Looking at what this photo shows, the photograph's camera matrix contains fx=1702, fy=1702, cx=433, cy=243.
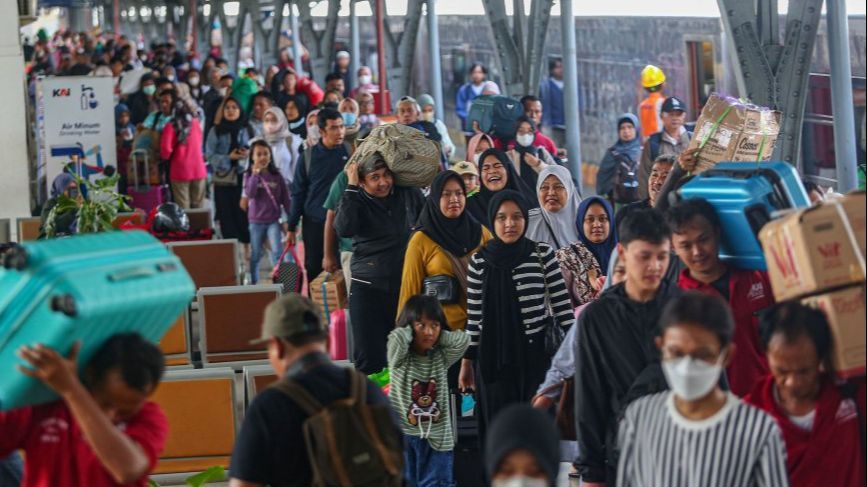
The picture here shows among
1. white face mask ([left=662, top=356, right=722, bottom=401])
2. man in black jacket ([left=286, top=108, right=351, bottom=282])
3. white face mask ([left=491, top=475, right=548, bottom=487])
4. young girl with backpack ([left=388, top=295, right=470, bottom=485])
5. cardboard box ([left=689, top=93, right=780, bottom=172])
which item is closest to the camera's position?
white face mask ([left=491, top=475, right=548, bottom=487])

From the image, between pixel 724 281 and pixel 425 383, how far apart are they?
7.61ft

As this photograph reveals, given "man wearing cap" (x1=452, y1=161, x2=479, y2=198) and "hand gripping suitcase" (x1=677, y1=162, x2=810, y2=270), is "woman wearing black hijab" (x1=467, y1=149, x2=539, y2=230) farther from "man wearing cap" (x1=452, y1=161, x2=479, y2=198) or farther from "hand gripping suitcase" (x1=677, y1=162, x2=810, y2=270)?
"hand gripping suitcase" (x1=677, y1=162, x2=810, y2=270)

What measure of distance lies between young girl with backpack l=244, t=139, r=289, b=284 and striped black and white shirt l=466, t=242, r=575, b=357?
6.21 metres

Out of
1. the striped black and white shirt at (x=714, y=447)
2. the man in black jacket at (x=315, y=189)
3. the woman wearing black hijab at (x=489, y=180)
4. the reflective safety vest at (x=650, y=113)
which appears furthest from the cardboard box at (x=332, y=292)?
the reflective safety vest at (x=650, y=113)

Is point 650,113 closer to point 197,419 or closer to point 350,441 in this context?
point 197,419

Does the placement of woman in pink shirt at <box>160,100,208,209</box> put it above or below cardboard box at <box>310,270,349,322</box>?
above

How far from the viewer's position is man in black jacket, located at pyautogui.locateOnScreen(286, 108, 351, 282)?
472 inches

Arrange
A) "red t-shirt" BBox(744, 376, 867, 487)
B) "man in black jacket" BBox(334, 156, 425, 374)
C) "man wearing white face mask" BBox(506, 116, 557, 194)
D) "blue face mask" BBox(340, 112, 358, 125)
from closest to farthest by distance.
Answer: "red t-shirt" BBox(744, 376, 867, 487), "man in black jacket" BBox(334, 156, 425, 374), "man wearing white face mask" BBox(506, 116, 557, 194), "blue face mask" BBox(340, 112, 358, 125)

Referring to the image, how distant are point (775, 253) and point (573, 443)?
3.01m

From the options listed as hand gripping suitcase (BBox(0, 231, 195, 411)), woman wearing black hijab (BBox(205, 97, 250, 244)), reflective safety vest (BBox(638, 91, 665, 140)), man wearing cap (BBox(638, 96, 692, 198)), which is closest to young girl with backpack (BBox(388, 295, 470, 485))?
hand gripping suitcase (BBox(0, 231, 195, 411))

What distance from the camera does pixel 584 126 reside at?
24.4 m

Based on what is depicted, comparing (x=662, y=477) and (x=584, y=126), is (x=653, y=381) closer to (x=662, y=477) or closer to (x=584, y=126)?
(x=662, y=477)

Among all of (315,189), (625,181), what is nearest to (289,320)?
(315,189)

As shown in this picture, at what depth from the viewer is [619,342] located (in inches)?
221
